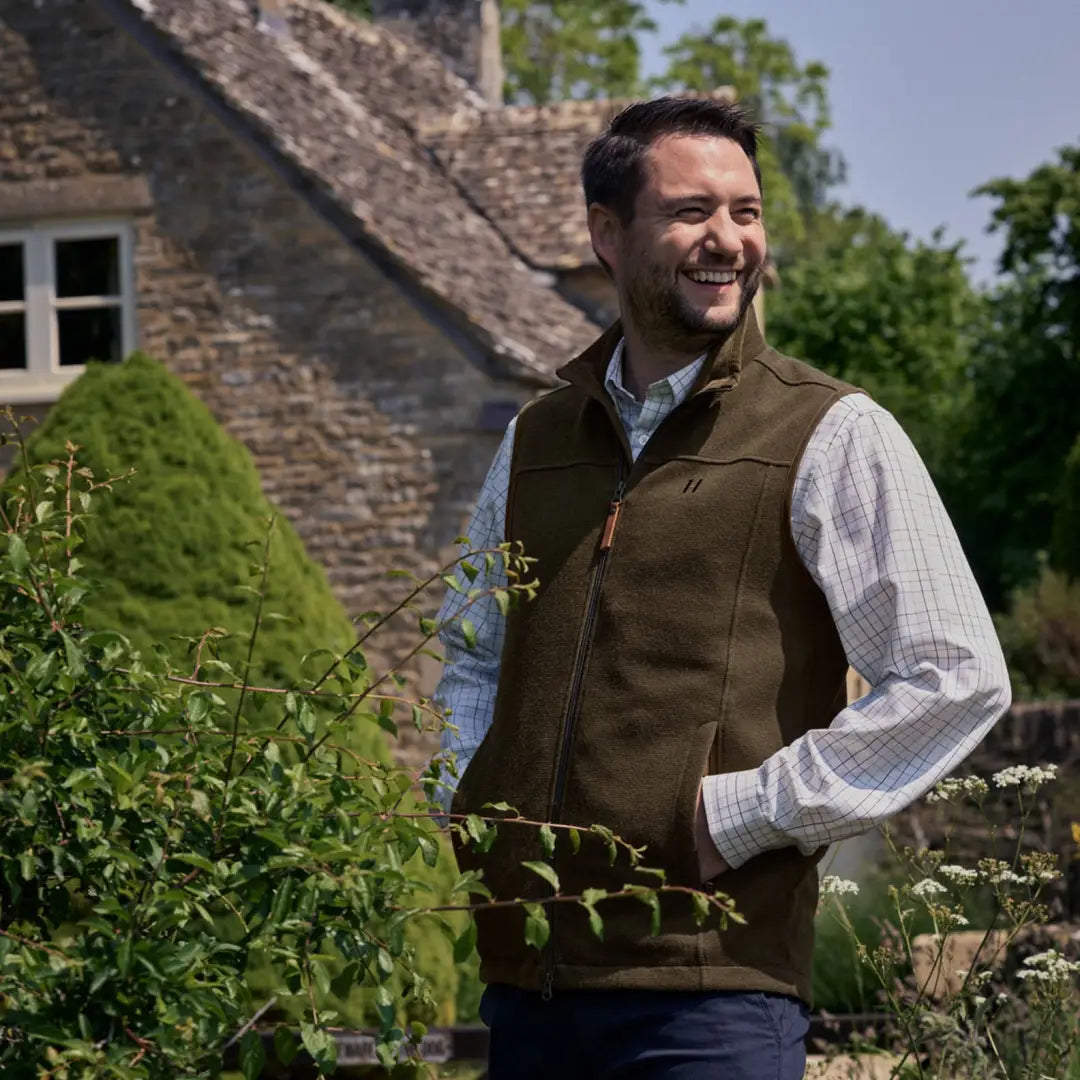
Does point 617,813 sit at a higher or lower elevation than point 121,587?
higher

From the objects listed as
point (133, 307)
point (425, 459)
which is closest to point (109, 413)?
point (425, 459)

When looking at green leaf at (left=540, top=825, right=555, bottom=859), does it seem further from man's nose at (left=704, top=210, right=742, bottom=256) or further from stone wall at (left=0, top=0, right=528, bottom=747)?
stone wall at (left=0, top=0, right=528, bottom=747)

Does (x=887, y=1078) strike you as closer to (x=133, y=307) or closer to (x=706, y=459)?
(x=706, y=459)

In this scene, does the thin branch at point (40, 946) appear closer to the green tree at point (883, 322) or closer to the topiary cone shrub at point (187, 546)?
the topiary cone shrub at point (187, 546)

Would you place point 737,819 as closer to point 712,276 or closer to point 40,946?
point 712,276

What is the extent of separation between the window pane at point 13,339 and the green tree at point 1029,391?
45.3 ft

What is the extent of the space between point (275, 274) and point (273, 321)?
0.31 meters

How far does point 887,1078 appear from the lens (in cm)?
525

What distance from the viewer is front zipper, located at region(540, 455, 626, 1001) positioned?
2900 mm

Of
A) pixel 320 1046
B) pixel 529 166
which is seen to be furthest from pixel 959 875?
pixel 529 166

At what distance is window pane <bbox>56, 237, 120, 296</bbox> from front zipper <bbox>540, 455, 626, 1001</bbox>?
Answer: 11.7 m

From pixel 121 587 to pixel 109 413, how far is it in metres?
1.19

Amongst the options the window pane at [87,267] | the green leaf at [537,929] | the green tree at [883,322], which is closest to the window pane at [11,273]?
the window pane at [87,267]

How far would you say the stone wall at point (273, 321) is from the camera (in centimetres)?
1319
